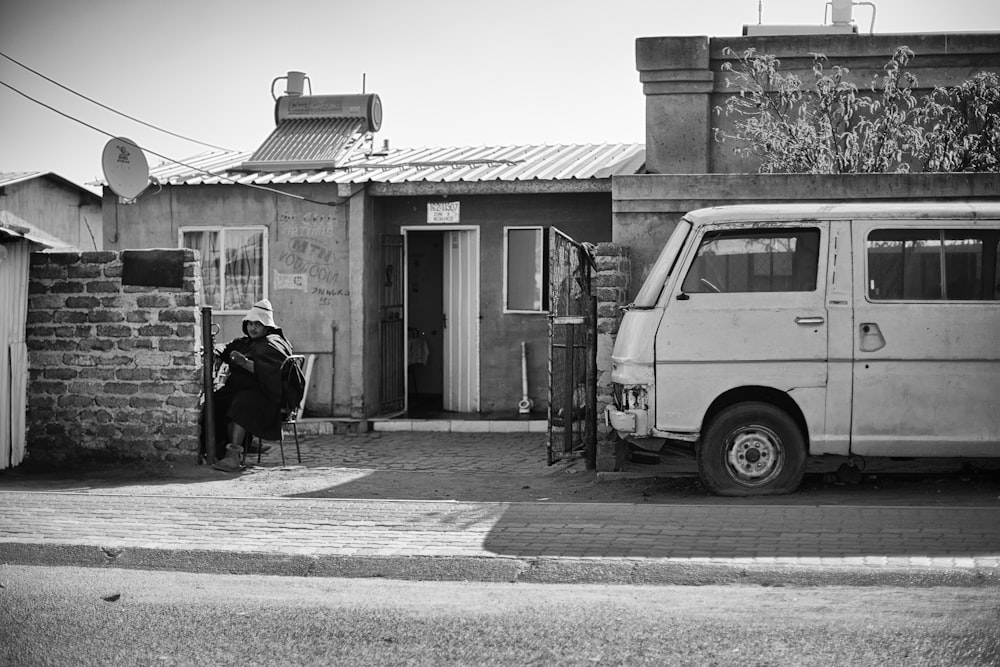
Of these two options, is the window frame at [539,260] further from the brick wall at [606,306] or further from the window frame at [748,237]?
the window frame at [748,237]

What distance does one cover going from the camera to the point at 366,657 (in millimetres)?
4832

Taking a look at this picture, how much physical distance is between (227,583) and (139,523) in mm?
1703

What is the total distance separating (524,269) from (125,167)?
17.1 ft

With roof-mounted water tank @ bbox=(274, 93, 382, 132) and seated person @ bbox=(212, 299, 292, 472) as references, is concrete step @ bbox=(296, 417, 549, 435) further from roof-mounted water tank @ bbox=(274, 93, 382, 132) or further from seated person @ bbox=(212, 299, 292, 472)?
roof-mounted water tank @ bbox=(274, 93, 382, 132)

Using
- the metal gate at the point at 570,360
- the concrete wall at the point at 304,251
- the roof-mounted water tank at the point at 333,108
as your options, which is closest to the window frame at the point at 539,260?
the concrete wall at the point at 304,251

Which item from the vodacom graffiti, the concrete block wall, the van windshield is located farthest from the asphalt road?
the vodacom graffiti

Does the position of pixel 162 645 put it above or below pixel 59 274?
below

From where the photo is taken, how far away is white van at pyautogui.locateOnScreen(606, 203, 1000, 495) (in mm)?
8070

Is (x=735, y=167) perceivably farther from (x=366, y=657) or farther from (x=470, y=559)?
(x=366, y=657)

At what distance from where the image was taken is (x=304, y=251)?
14.8 m

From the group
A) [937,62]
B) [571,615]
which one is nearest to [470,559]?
[571,615]

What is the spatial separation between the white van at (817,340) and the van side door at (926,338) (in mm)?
10

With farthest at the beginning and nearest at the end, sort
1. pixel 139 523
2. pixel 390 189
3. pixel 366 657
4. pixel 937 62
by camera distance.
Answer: pixel 390 189
pixel 937 62
pixel 139 523
pixel 366 657

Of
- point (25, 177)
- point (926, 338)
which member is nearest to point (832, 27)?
point (926, 338)
